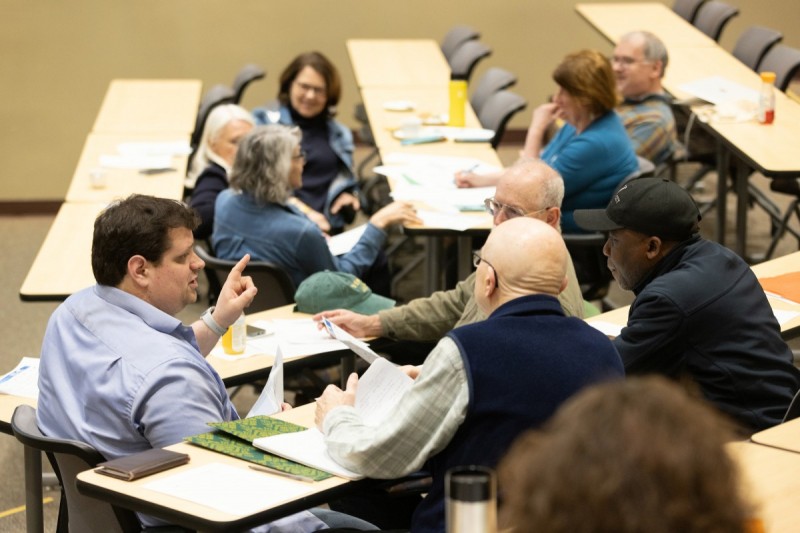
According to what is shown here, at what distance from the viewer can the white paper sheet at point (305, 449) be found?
2.82 meters

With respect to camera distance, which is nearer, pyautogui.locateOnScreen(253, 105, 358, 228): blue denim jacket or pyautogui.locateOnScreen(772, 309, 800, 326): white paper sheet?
pyautogui.locateOnScreen(772, 309, 800, 326): white paper sheet

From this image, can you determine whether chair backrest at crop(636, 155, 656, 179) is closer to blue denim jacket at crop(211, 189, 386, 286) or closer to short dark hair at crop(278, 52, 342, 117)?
blue denim jacket at crop(211, 189, 386, 286)

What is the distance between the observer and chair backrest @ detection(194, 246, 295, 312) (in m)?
4.62

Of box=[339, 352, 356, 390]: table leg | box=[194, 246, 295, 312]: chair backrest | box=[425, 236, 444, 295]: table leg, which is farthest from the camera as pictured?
box=[425, 236, 444, 295]: table leg

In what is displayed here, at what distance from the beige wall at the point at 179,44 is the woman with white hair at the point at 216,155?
10.1ft

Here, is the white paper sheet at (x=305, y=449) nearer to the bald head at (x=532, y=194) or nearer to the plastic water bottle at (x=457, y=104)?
the bald head at (x=532, y=194)

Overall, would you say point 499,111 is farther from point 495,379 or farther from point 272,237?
point 495,379

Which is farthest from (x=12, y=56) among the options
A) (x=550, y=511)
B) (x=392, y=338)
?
(x=550, y=511)

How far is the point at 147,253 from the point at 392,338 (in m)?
1.25

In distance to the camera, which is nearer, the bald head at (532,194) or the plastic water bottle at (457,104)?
the bald head at (532,194)

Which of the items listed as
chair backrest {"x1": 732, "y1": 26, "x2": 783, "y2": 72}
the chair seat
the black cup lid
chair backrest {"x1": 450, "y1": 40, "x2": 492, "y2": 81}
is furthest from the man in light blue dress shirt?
chair backrest {"x1": 732, "y1": 26, "x2": 783, "y2": 72}

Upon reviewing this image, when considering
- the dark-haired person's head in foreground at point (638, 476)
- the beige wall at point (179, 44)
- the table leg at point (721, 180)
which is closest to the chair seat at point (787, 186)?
the table leg at point (721, 180)

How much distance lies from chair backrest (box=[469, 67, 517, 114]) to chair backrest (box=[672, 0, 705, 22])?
2223 mm

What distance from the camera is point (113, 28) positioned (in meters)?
8.98
